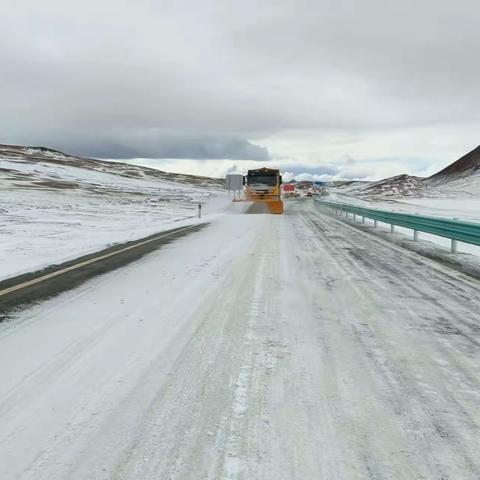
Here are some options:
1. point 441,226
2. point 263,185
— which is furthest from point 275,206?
point 441,226

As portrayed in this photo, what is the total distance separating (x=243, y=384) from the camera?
426 centimetres

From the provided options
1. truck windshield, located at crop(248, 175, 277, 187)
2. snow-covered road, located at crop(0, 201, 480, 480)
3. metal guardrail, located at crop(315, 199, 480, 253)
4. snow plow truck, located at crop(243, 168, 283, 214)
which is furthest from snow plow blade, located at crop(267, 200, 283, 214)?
snow-covered road, located at crop(0, 201, 480, 480)

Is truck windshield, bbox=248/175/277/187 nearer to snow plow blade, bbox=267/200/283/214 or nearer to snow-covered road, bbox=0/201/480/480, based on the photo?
snow plow blade, bbox=267/200/283/214

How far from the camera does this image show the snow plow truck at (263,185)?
38.8 m

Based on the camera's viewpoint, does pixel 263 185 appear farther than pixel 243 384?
Yes

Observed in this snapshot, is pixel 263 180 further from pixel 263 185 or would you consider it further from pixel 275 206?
pixel 275 206

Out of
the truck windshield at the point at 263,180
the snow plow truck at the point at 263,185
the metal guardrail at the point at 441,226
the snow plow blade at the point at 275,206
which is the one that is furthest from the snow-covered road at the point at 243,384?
the truck windshield at the point at 263,180

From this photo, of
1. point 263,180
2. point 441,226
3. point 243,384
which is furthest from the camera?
point 263,180

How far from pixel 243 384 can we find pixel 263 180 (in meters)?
35.8

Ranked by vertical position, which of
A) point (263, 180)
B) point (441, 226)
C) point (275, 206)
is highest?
point (263, 180)

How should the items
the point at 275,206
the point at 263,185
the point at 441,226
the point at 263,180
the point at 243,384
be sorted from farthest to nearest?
the point at 263,180 → the point at 263,185 → the point at 275,206 → the point at 441,226 → the point at 243,384

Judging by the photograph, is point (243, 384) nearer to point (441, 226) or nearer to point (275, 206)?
point (441, 226)

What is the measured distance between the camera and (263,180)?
39.6m

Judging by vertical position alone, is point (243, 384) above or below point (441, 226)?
below
